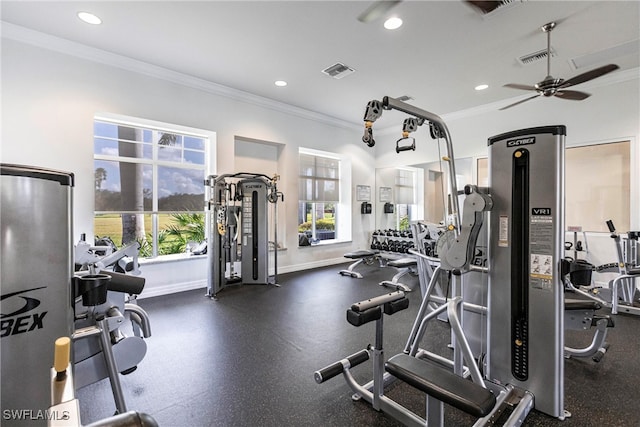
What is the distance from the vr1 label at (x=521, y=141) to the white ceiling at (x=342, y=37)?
195 cm

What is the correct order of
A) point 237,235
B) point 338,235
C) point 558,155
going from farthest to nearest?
point 338,235, point 237,235, point 558,155

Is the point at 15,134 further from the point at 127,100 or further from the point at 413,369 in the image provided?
the point at 413,369

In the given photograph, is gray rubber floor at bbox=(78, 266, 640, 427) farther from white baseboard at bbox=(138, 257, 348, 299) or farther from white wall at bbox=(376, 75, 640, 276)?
white wall at bbox=(376, 75, 640, 276)

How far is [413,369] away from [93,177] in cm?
452

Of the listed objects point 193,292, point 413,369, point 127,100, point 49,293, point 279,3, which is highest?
point 279,3

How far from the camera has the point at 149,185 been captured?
4.61 meters

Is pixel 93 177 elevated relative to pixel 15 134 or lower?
lower

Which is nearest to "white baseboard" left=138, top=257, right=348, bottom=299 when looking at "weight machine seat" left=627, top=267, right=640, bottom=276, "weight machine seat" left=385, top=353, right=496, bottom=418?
"weight machine seat" left=385, top=353, right=496, bottom=418

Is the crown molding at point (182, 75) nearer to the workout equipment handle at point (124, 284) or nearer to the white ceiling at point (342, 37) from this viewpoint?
the white ceiling at point (342, 37)

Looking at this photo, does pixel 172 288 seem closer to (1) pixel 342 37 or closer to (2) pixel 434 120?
(1) pixel 342 37

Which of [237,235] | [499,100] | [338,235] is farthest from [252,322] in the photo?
[499,100]

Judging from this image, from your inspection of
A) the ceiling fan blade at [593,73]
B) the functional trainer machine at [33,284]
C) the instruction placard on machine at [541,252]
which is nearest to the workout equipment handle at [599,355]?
the instruction placard on machine at [541,252]

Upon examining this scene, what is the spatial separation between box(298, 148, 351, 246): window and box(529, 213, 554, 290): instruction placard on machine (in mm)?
4906

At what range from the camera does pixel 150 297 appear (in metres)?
4.36
